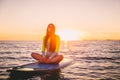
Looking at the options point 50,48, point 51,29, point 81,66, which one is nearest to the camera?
point 51,29

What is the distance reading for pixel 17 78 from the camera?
31.7ft

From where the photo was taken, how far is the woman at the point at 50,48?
1174 cm

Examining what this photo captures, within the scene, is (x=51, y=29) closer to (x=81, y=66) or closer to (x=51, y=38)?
(x=51, y=38)

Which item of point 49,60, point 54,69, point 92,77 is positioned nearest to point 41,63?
point 49,60

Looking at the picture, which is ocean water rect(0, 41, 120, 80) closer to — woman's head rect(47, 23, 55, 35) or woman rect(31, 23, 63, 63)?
woman rect(31, 23, 63, 63)

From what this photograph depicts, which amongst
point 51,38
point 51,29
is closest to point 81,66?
point 51,38

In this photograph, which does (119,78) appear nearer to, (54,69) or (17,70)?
(54,69)

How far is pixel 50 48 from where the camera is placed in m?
12.3

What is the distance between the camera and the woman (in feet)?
38.5

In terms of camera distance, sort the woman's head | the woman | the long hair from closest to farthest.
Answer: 1. the woman's head
2. the woman
3. the long hair

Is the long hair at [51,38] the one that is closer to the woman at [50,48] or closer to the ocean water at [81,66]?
the woman at [50,48]

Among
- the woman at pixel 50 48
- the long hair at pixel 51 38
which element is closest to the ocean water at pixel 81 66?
the woman at pixel 50 48

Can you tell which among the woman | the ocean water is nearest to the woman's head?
the woman

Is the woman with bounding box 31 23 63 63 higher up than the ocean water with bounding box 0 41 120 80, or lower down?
higher up
